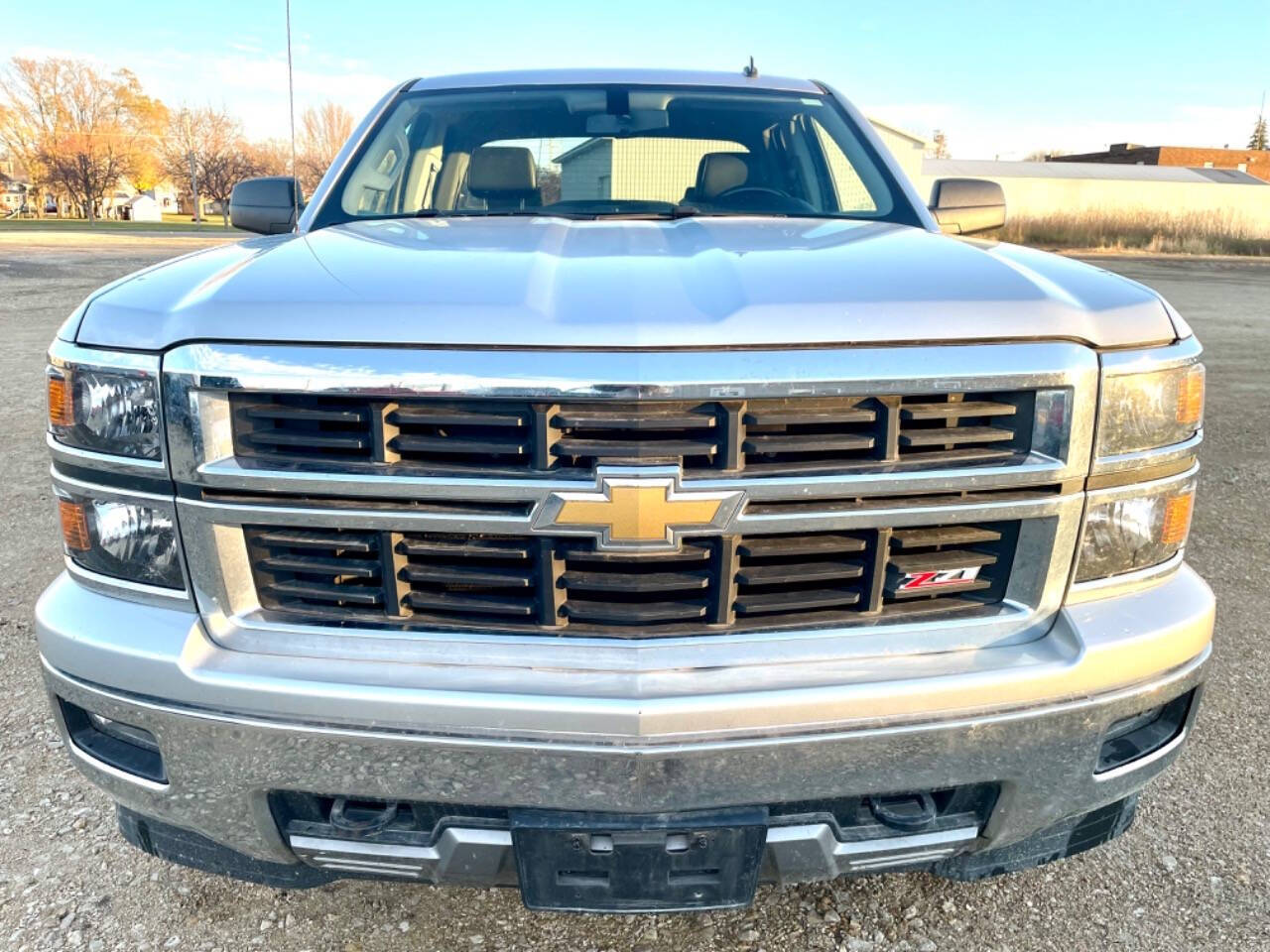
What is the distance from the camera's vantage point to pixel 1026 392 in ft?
5.31

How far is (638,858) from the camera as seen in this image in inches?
61.4

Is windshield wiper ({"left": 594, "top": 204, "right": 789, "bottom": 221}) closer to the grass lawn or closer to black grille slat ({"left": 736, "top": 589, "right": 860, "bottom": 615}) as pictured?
black grille slat ({"left": 736, "top": 589, "right": 860, "bottom": 615})

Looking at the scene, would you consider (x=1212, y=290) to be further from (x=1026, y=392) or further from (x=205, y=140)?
(x=205, y=140)

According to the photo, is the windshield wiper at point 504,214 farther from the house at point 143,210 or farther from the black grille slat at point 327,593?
the house at point 143,210

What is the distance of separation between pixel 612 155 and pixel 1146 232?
123 feet

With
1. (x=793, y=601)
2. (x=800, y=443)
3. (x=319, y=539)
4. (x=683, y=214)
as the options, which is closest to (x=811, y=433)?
(x=800, y=443)

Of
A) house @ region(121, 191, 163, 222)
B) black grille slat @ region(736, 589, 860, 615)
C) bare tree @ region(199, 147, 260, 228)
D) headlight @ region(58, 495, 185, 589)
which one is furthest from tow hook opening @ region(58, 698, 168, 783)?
house @ region(121, 191, 163, 222)

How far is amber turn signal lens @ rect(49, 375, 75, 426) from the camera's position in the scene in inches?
65.7

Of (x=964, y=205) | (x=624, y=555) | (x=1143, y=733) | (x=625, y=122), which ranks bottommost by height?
(x=1143, y=733)

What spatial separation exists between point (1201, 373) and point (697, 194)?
1.71 metres

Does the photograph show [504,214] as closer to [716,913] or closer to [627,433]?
[627,433]

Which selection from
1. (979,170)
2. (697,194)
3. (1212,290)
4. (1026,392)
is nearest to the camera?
(1026,392)

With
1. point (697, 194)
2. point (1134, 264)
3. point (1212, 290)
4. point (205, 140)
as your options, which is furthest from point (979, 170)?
point (205, 140)

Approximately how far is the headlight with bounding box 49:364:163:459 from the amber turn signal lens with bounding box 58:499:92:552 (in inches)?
4.8
